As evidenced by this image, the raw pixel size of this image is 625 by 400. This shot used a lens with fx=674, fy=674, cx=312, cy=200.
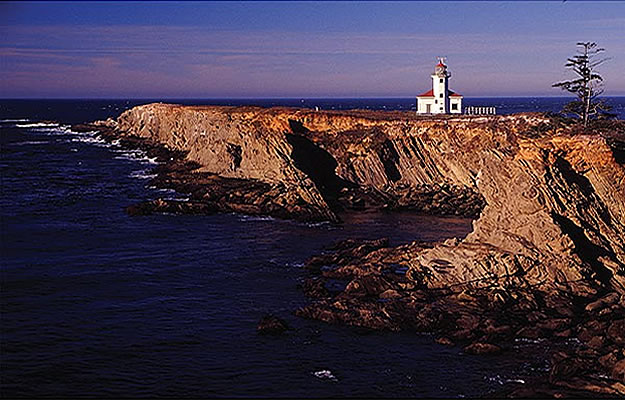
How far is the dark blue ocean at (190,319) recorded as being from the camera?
2950cm

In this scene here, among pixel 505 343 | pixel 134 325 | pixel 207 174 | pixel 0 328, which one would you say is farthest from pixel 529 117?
pixel 0 328

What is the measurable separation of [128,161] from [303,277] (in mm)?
70499

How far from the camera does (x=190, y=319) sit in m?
37.5

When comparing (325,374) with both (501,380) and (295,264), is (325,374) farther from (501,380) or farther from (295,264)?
(295,264)

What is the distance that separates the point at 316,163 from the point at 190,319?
48.2 meters

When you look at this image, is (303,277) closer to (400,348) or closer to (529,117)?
(400,348)

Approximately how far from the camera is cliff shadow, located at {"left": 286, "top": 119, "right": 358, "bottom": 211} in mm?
78863

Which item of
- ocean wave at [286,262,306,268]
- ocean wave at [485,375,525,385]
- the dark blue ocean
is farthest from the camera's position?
ocean wave at [286,262,306,268]

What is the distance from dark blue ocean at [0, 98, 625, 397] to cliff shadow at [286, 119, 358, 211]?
11.9 m

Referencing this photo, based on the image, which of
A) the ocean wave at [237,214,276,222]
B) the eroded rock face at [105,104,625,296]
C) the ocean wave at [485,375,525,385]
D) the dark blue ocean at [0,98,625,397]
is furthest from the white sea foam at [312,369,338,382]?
the ocean wave at [237,214,276,222]

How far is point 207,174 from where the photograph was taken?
282 feet

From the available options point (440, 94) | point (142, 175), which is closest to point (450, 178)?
point (440, 94)

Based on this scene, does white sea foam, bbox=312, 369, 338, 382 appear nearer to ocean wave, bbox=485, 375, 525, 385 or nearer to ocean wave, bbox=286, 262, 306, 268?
ocean wave, bbox=485, 375, 525, 385

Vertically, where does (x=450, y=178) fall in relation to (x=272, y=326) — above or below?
above
